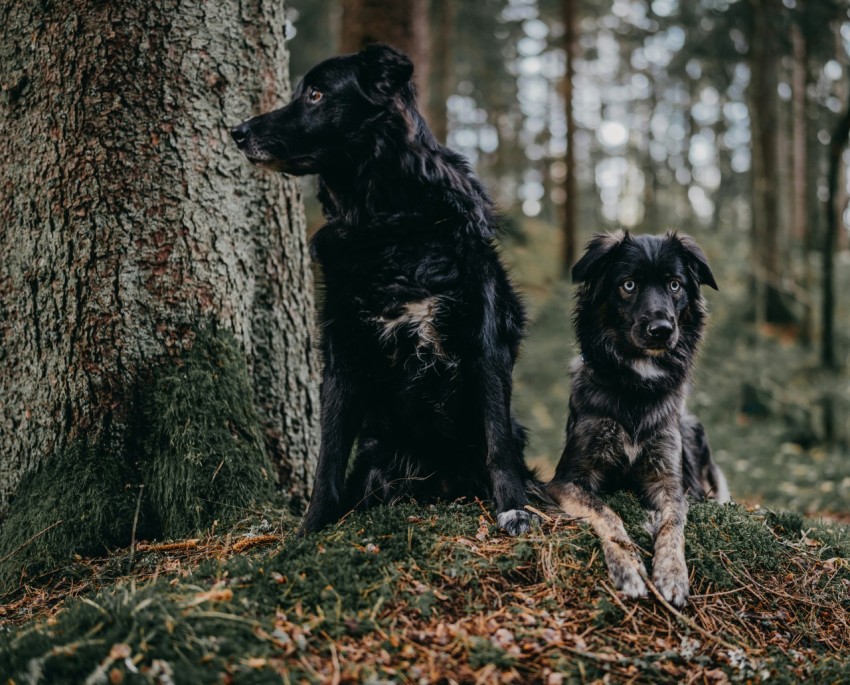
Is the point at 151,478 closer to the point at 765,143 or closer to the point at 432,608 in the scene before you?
Result: the point at 432,608

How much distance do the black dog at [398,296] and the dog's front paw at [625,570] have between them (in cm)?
51

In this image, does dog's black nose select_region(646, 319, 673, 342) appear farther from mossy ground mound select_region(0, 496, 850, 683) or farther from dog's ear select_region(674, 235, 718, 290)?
mossy ground mound select_region(0, 496, 850, 683)

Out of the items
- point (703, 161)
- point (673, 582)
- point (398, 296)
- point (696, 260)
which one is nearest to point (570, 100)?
point (696, 260)

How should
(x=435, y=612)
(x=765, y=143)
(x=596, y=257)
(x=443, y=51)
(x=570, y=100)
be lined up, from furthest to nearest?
(x=443, y=51) < (x=570, y=100) < (x=765, y=143) < (x=596, y=257) < (x=435, y=612)

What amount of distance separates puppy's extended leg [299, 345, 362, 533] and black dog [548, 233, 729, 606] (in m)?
1.13

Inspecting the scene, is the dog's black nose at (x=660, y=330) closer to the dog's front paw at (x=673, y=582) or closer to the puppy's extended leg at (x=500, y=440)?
the puppy's extended leg at (x=500, y=440)

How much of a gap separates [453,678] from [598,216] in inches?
1228

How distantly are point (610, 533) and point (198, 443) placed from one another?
217cm

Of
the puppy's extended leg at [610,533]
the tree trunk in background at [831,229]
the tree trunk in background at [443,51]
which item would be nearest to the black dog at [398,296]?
the puppy's extended leg at [610,533]

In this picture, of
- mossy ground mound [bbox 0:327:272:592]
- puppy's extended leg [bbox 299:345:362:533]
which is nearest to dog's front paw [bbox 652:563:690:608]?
puppy's extended leg [bbox 299:345:362:533]

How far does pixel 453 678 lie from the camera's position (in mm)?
2299

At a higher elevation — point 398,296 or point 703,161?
point 703,161

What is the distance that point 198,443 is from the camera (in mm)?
3684

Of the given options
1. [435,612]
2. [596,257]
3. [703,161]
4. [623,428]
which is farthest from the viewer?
[703,161]
